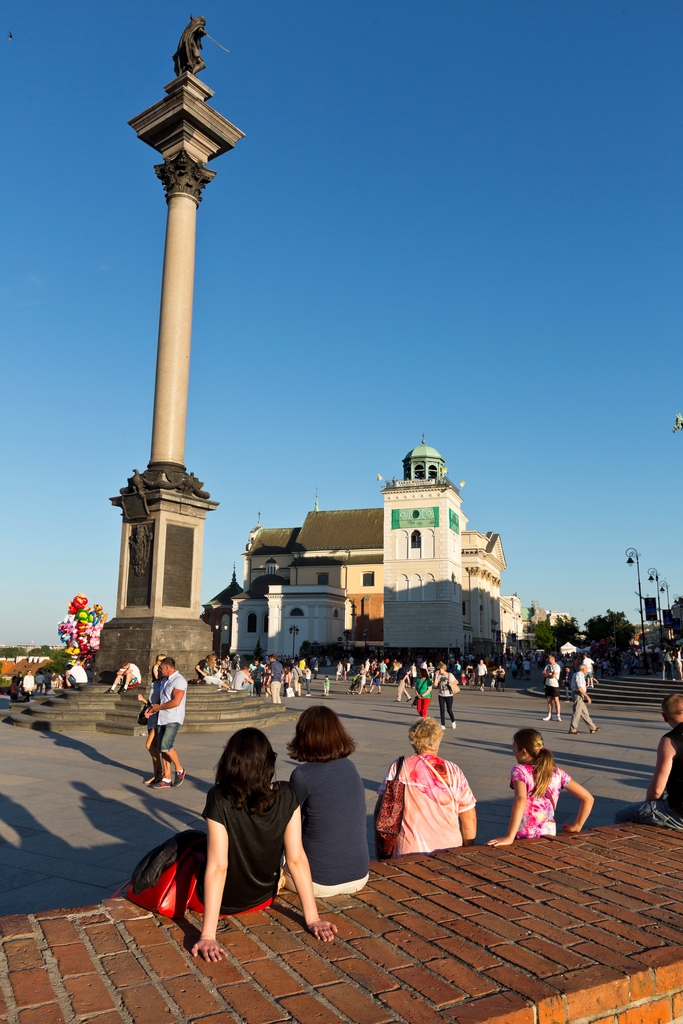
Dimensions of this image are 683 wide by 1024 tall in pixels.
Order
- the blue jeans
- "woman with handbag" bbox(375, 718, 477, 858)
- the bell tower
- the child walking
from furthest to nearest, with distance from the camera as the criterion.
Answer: the bell tower → the blue jeans → the child walking → "woman with handbag" bbox(375, 718, 477, 858)

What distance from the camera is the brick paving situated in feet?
9.12

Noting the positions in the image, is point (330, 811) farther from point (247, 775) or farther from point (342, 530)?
point (342, 530)

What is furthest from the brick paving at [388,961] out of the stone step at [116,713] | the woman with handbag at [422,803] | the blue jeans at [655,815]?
the stone step at [116,713]

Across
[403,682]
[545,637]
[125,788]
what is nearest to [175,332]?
[125,788]

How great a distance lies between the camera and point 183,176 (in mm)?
18609

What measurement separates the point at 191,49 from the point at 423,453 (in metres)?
62.0

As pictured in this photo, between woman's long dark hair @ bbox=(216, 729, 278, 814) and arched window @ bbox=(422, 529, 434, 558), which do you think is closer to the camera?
woman's long dark hair @ bbox=(216, 729, 278, 814)

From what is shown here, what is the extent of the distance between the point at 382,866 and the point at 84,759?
25.7ft

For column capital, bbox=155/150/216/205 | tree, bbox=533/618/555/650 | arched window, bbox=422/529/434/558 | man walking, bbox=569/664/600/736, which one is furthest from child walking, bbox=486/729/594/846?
tree, bbox=533/618/555/650

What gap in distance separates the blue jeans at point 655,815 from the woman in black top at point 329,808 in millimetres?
3025

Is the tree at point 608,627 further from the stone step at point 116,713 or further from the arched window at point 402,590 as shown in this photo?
the stone step at point 116,713

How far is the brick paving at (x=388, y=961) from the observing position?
2.78 m

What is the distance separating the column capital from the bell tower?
2210 inches

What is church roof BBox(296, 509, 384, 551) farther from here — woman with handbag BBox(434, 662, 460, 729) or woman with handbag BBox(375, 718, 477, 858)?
woman with handbag BBox(375, 718, 477, 858)
